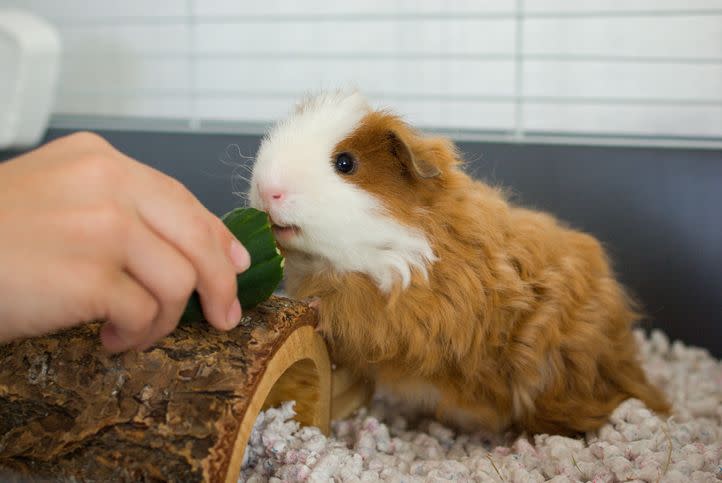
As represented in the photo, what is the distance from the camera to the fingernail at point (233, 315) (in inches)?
39.2

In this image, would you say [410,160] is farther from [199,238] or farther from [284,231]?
[199,238]

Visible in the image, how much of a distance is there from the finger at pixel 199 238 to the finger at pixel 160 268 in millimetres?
13

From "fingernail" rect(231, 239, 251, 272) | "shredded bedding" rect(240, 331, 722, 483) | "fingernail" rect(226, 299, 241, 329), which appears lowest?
"shredded bedding" rect(240, 331, 722, 483)

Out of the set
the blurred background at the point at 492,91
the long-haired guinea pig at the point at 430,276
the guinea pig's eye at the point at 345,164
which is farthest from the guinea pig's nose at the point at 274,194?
the blurred background at the point at 492,91

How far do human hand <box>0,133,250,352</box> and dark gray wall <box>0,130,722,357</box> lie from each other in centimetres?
113

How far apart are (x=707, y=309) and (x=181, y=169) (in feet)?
4.93

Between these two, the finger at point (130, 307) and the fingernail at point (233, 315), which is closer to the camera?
the finger at point (130, 307)

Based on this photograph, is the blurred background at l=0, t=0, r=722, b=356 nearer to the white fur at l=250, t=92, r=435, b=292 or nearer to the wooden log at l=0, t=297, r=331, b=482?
the white fur at l=250, t=92, r=435, b=292

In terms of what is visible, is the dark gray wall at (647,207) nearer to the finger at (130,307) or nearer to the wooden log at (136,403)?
the wooden log at (136,403)

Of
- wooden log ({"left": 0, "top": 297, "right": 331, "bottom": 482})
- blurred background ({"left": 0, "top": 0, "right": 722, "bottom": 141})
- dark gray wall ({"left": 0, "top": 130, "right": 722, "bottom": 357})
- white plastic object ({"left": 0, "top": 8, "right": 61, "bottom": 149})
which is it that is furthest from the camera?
white plastic object ({"left": 0, "top": 8, "right": 61, "bottom": 149})

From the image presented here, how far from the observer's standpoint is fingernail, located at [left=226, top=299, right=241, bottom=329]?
997mm

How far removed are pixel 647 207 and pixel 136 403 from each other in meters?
1.47

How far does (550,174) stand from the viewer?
2.08 meters

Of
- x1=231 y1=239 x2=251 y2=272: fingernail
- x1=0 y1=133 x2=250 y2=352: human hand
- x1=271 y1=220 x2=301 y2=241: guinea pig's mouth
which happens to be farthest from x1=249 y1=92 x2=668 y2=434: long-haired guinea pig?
x1=0 y1=133 x2=250 y2=352: human hand
